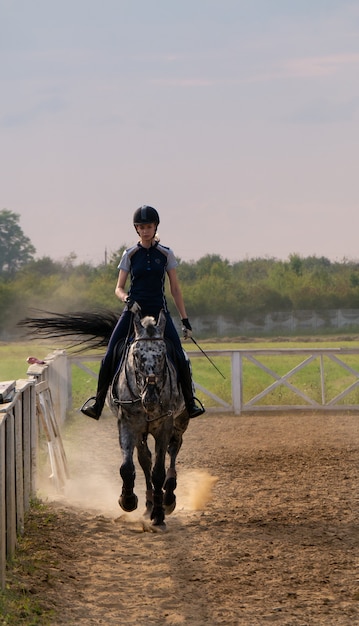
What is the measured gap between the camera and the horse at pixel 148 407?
356 inches

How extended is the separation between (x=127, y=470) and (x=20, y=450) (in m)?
1.00

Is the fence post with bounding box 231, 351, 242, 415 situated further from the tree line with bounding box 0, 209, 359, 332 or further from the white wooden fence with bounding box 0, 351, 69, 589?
the tree line with bounding box 0, 209, 359, 332

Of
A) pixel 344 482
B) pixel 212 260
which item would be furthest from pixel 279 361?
pixel 344 482

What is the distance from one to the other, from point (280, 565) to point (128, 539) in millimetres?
1804

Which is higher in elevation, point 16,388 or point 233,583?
point 16,388

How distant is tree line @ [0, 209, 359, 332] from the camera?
176 feet

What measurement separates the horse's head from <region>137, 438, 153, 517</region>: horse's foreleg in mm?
697

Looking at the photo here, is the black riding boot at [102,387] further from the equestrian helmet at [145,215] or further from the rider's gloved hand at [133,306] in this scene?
the equestrian helmet at [145,215]

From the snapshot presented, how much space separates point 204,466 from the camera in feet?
47.4

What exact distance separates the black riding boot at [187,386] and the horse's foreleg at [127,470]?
2.73ft

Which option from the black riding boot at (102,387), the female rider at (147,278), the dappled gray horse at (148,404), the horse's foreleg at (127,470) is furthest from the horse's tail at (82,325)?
the horse's foreleg at (127,470)

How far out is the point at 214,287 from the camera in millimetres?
61219

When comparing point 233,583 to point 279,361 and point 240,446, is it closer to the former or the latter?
point 240,446

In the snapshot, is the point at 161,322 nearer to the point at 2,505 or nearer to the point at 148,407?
the point at 148,407
